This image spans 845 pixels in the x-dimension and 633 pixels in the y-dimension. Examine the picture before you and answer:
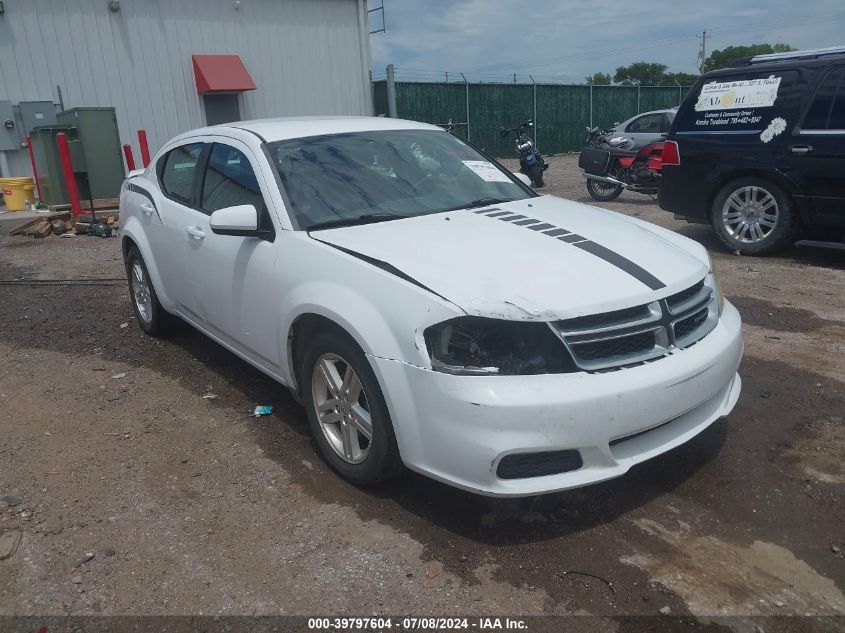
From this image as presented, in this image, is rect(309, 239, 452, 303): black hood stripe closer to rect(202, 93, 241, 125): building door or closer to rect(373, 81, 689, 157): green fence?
rect(202, 93, 241, 125): building door

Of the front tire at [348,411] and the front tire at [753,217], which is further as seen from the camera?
the front tire at [753,217]

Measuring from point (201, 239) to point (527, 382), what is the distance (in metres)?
2.44

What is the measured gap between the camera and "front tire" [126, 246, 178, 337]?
17.3 feet

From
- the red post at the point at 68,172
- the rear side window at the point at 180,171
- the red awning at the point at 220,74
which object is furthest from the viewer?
the red awning at the point at 220,74

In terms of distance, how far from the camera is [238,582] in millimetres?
2646

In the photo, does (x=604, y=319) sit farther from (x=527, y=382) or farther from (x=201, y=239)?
(x=201, y=239)

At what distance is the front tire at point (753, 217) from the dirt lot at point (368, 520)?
2908 millimetres

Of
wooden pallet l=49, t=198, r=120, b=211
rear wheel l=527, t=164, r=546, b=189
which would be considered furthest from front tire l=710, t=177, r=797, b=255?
wooden pallet l=49, t=198, r=120, b=211

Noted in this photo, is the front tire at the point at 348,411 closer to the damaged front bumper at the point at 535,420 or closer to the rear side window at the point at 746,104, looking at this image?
the damaged front bumper at the point at 535,420

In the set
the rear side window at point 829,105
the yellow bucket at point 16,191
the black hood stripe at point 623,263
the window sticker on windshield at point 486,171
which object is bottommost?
the yellow bucket at point 16,191

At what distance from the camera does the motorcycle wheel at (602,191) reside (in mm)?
12275

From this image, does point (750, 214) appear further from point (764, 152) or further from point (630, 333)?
point (630, 333)

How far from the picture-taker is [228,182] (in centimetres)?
411

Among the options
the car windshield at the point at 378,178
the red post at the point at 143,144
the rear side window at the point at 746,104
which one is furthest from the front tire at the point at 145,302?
the red post at the point at 143,144
